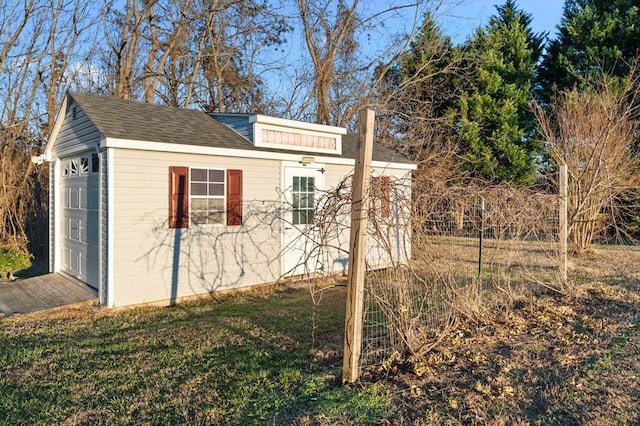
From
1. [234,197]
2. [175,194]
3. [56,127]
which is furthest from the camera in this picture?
[56,127]

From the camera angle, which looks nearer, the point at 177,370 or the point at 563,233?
the point at 177,370

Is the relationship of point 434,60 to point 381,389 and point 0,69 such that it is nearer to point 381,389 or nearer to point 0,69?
point 0,69

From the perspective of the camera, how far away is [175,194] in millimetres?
6770

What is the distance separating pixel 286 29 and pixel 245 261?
13.3 meters

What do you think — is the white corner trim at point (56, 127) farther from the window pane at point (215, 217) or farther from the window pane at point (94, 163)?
the window pane at point (215, 217)

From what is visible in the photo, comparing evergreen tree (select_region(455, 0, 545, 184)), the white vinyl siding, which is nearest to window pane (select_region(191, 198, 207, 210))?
the white vinyl siding

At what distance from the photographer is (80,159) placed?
7641 millimetres

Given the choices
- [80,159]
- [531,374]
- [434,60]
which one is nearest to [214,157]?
[80,159]

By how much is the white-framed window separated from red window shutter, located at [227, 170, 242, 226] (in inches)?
3.7

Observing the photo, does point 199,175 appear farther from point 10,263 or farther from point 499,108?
point 499,108

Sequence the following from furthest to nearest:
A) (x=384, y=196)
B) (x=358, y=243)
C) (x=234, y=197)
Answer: (x=234, y=197) < (x=384, y=196) < (x=358, y=243)

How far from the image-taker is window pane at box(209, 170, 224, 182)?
283 inches

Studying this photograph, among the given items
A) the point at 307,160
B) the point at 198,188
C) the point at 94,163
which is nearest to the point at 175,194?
the point at 198,188

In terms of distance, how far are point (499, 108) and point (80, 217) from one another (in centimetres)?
1565
